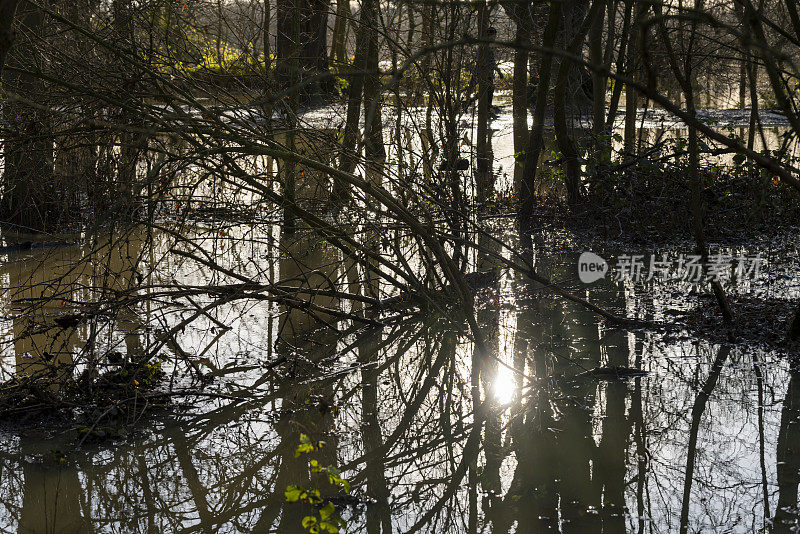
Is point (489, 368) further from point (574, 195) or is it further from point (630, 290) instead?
point (574, 195)

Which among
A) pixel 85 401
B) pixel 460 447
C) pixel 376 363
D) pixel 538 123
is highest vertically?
pixel 538 123

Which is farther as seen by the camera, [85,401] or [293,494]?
[85,401]

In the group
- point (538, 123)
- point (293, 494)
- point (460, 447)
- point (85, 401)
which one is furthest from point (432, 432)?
point (538, 123)

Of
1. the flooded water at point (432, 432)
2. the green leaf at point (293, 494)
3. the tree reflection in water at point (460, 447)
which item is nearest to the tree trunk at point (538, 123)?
the flooded water at point (432, 432)

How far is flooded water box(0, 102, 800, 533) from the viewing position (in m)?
3.87

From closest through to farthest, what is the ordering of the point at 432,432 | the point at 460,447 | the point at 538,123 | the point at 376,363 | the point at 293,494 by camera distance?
the point at 293,494 → the point at 460,447 → the point at 432,432 → the point at 376,363 → the point at 538,123

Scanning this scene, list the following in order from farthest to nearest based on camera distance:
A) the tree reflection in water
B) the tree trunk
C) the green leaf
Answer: the tree trunk, the tree reflection in water, the green leaf

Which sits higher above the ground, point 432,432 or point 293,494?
point 432,432

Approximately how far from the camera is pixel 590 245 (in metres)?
9.55

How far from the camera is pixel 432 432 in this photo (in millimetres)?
4887

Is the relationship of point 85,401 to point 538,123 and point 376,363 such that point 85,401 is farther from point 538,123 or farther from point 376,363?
point 538,123

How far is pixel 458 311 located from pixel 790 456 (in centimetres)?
315

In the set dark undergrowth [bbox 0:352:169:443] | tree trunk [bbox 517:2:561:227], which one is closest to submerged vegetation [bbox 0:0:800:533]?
dark undergrowth [bbox 0:352:169:443]

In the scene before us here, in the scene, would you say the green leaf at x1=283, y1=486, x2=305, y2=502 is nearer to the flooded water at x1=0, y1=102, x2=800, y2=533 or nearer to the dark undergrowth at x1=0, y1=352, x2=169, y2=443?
the flooded water at x1=0, y1=102, x2=800, y2=533
